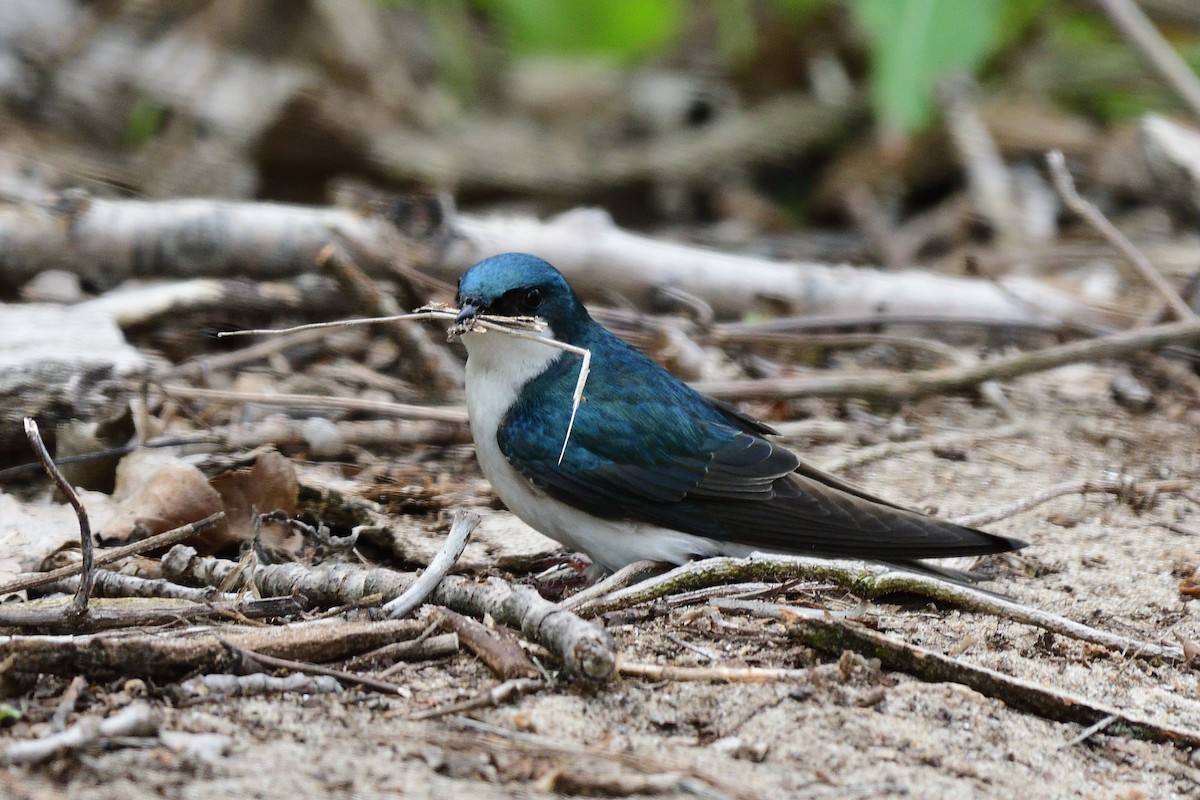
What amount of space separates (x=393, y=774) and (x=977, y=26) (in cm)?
590

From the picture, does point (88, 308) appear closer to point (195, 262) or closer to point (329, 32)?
point (195, 262)

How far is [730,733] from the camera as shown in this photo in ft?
8.04

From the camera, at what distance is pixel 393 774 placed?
2.16 meters

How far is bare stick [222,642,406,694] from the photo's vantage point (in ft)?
8.21

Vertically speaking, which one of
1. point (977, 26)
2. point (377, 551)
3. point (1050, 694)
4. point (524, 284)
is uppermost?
point (977, 26)

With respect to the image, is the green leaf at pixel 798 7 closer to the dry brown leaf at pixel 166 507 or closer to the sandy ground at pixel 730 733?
the sandy ground at pixel 730 733

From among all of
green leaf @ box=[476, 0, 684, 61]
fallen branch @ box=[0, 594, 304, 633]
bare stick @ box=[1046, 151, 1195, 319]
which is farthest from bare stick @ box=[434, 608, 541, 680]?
green leaf @ box=[476, 0, 684, 61]

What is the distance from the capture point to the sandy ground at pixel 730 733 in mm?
2139

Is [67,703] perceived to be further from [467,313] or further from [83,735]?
[467,313]

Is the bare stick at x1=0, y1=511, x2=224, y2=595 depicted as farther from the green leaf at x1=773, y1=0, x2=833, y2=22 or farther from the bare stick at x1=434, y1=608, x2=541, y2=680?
the green leaf at x1=773, y1=0, x2=833, y2=22

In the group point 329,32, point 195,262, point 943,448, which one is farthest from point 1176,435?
point 329,32

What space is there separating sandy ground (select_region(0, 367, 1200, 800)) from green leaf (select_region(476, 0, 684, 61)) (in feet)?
20.1

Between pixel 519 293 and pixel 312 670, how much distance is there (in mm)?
1535

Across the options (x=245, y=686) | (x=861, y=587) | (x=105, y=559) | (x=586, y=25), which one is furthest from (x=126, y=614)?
(x=586, y=25)
